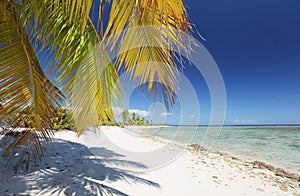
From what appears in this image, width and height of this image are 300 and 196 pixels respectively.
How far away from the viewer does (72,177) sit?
2.80 m

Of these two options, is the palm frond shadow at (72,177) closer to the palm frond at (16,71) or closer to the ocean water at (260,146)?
the palm frond at (16,71)

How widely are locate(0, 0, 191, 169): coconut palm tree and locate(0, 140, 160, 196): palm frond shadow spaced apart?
762 millimetres

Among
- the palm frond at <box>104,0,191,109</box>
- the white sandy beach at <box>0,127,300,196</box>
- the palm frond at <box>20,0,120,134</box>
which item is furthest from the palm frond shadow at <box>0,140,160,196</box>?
the palm frond at <box>104,0,191,109</box>

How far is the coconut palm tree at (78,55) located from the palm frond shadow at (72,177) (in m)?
0.76

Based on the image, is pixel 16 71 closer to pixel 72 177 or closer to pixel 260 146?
pixel 72 177

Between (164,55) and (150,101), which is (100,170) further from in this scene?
(164,55)

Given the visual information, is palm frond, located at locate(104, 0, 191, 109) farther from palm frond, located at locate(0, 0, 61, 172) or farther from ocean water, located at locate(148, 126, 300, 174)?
ocean water, located at locate(148, 126, 300, 174)

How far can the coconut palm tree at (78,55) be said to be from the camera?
102 centimetres

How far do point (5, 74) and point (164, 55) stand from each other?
4.56ft

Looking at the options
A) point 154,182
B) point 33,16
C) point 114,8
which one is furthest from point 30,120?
point 154,182

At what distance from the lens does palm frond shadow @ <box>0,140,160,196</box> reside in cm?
237

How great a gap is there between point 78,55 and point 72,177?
80.3 inches

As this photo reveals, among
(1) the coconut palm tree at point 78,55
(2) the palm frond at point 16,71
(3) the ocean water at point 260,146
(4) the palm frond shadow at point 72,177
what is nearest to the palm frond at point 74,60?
(1) the coconut palm tree at point 78,55

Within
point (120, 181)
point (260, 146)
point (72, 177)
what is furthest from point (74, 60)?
point (260, 146)
